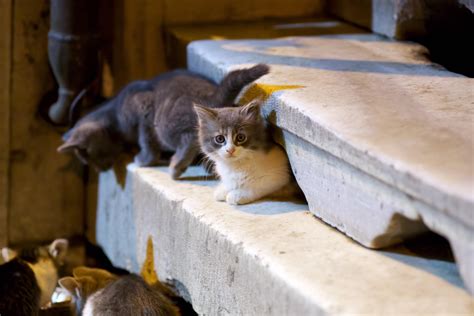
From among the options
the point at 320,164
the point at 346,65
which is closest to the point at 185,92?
the point at 346,65

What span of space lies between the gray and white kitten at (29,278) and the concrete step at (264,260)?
45 cm

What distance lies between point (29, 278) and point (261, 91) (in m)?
1.49

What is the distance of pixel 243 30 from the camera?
16.6 ft

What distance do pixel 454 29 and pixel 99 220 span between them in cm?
228

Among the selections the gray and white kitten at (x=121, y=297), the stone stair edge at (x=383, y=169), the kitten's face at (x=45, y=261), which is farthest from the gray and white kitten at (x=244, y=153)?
the kitten's face at (x=45, y=261)

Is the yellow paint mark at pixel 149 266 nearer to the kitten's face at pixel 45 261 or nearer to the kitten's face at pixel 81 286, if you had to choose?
Result: the kitten's face at pixel 81 286

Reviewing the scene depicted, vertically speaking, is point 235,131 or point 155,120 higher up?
point 235,131

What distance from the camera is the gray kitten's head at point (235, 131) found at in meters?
3.64

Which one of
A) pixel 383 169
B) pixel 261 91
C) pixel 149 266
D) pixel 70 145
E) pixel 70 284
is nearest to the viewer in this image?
pixel 383 169

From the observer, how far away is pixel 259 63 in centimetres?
403

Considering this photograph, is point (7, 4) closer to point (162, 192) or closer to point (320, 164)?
point (162, 192)

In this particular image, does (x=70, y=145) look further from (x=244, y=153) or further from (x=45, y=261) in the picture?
(x=244, y=153)

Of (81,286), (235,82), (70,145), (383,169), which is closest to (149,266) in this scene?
(81,286)

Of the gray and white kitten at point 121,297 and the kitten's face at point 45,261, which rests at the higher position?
the gray and white kitten at point 121,297
